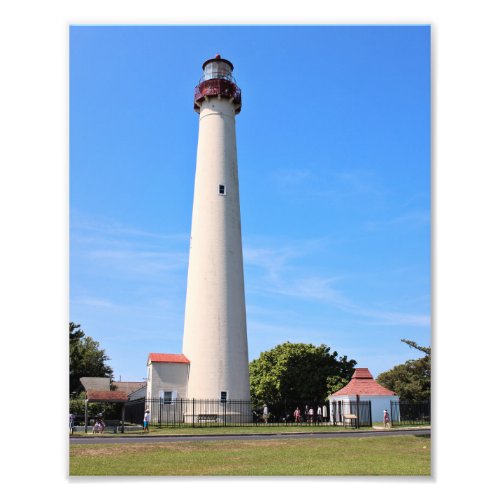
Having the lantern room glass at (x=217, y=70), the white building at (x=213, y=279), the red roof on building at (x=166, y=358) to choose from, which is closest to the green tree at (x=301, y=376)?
the white building at (x=213, y=279)

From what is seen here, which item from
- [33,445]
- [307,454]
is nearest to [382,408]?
[307,454]

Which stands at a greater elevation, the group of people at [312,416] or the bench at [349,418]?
the bench at [349,418]

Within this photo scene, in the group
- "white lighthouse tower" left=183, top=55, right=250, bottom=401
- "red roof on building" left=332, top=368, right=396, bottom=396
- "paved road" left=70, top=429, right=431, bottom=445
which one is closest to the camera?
"paved road" left=70, top=429, right=431, bottom=445

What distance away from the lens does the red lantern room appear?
24938 millimetres

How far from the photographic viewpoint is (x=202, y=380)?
2297 cm

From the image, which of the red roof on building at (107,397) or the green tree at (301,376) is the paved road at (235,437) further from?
the green tree at (301,376)

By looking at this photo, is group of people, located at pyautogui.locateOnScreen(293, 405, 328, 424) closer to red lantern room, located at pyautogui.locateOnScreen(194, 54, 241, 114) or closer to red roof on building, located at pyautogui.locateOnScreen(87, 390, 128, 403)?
red roof on building, located at pyautogui.locateOnScreen(87, 390, 128, 403)

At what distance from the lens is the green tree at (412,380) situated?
31.4m

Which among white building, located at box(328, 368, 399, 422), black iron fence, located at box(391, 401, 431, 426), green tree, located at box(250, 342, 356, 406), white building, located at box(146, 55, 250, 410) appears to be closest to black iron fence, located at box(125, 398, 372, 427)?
white building, located at box(146, 55, 250, 410)

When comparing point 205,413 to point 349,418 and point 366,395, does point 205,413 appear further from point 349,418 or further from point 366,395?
point 366,395

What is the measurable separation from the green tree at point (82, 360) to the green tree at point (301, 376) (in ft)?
30.8

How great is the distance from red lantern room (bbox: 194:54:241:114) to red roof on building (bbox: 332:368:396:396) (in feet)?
41.4

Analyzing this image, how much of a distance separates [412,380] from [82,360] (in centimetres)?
1816
